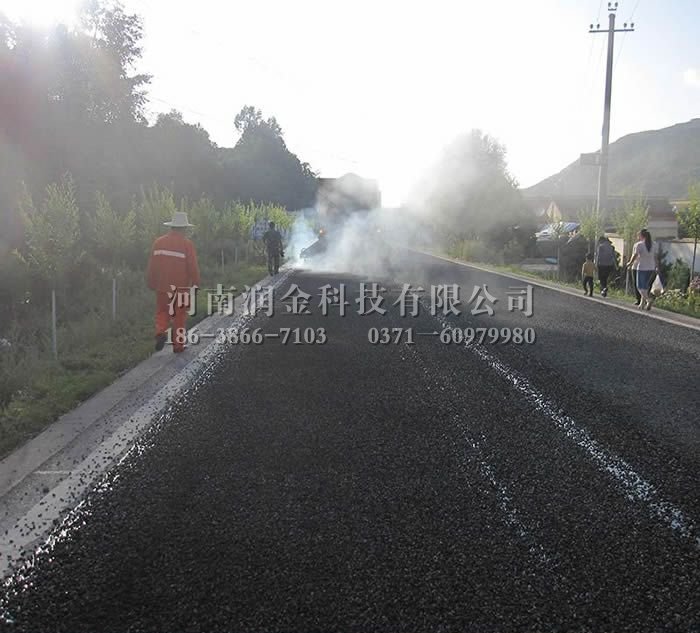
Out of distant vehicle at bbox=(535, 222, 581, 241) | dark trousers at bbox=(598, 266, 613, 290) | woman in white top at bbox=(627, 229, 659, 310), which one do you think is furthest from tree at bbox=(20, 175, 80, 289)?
distant vehicle at bbox=(535, 222, 581, 241)

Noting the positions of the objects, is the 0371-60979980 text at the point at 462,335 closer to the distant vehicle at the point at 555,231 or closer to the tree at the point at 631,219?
the tree at the point at 631,219

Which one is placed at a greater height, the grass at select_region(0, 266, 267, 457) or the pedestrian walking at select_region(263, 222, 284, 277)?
the pedestrian walking at select_region(263, 222, 284, 277)

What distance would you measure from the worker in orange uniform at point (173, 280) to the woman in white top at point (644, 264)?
372 inches

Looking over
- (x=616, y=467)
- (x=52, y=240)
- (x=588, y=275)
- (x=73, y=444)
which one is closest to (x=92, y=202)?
(x=52, y=240)

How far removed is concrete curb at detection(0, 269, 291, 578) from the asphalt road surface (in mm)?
173

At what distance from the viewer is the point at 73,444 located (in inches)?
204

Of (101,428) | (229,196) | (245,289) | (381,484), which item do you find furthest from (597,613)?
(229,196)

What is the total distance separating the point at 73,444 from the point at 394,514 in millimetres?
2730

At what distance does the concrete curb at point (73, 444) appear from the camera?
146 inches

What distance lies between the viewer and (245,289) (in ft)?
61.4

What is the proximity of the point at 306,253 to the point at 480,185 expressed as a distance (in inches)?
580

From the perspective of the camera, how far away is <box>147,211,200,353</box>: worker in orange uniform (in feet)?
30.0

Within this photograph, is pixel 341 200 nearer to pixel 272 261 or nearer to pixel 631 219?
pixel 272 261

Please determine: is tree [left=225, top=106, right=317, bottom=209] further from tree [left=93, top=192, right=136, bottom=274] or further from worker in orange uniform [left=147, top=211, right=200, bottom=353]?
worker in orange uniform [left=147, top=211, right=200, bottom=353]
